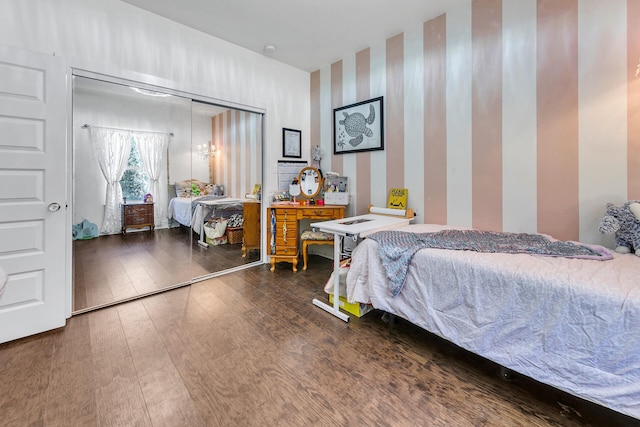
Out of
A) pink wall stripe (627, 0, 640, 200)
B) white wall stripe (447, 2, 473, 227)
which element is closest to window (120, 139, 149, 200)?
white wall stripe (447, 2, 473, 227)

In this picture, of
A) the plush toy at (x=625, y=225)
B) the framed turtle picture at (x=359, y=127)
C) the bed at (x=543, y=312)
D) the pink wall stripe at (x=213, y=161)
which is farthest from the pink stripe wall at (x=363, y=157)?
the plush toy at (x=625, y=225)

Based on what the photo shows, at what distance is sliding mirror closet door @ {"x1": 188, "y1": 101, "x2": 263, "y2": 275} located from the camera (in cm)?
365

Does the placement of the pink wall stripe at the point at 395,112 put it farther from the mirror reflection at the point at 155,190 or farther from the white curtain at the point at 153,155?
the white curtain at the point at 153,155

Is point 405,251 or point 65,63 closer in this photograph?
point 405,251

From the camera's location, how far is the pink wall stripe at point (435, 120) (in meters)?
2.67

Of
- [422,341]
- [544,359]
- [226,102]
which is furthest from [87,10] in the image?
[544,359]

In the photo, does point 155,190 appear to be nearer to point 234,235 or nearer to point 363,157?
point 234,235

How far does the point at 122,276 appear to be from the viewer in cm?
280

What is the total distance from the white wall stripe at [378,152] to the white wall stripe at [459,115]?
28.6 inches

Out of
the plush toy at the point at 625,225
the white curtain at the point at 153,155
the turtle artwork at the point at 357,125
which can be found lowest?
the plush toy at the point at 625,225

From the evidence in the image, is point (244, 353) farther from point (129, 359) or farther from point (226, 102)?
point (226, 102)

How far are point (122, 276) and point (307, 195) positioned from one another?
7.24 ft

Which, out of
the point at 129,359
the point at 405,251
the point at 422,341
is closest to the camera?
the point at 129,359

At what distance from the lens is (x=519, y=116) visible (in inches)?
88.4
